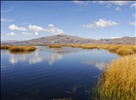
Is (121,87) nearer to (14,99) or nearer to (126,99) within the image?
(126,99)

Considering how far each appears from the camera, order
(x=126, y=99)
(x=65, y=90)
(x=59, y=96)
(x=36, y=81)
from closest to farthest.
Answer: (x=126, y=99) < (x=59, y=96) < (x=65, y=90) < (x=36, y=81)

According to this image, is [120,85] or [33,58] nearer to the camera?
[120,85]

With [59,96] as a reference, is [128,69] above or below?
above

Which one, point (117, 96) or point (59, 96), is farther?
point (59, 96)

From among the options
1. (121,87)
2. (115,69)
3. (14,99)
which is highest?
(115,69)

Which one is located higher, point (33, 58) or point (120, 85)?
point (120, 85)

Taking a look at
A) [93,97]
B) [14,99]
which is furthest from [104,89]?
[14,99]

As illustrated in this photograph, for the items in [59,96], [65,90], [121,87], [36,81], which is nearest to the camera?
[121,87]

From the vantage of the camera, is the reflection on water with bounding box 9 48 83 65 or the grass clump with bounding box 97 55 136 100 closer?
the grass clump with bounding box 97 55 136 100

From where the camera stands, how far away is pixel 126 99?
11766mm

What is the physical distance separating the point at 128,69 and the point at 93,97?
10.1 ft

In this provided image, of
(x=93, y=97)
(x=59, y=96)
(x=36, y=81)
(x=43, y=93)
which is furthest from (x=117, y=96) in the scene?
(x=36, y=81)

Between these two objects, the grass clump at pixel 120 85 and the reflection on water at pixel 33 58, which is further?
the reflection on water at pixel 33 58

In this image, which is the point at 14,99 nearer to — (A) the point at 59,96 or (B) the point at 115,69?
(A) the point at 59,96
